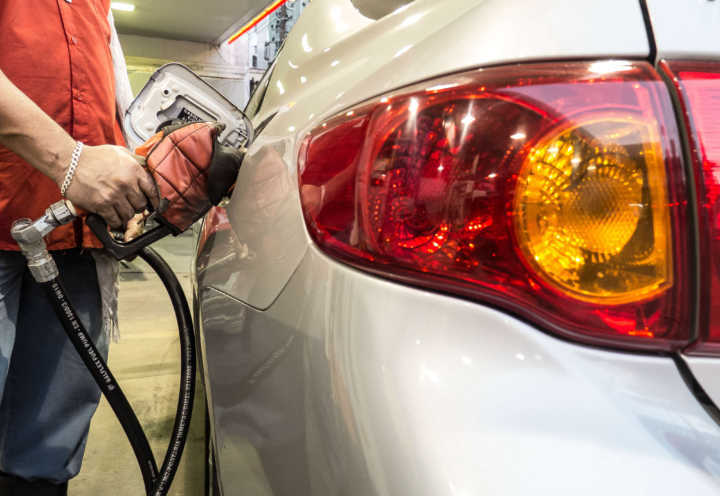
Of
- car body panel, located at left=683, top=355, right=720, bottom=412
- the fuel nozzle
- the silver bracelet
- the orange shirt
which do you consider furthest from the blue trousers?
car body panel, located at left=683, top=355, right=720, bottom=412

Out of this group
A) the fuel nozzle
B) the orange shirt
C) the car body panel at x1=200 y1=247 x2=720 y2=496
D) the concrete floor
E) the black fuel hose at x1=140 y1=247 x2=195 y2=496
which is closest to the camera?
the car body panel at x1=200 y1=247 x2=720 y2=496

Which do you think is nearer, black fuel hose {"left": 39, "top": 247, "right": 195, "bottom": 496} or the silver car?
the silver car

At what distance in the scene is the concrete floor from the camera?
6.38 ft

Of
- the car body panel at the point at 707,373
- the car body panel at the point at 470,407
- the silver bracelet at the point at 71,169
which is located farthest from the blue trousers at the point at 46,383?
the car body panel at the point at 707,373

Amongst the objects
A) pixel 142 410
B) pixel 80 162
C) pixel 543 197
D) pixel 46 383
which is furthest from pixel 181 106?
pixel 142 410

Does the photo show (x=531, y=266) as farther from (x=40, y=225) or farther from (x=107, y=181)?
(x=40, y=225)

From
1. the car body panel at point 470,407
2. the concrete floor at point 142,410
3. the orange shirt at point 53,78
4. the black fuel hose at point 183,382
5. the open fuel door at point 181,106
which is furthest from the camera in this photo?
the concrete floor at point 142,410

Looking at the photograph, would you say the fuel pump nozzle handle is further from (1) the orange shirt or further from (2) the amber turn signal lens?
(2) the amber turn signal lens

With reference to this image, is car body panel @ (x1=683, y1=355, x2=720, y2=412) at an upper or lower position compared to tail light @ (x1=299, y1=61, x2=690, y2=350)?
lower

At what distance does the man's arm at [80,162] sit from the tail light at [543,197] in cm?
60

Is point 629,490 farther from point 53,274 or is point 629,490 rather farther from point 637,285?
point 53,274

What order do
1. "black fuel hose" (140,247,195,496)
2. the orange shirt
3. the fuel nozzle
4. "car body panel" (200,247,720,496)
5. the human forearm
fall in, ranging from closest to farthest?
1. "car body panel" (200,247,720,496)
2. the human forearm
3. the fuel nozzle
4. the orange shirt
5. "black fuel hose" (140,247,195,496)

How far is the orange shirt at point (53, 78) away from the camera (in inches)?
45.1

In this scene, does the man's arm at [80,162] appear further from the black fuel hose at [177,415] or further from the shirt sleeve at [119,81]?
the shirt sleeve at [119,81]
